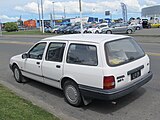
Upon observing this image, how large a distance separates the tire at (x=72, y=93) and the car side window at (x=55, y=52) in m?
0.63

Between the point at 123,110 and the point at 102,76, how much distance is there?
0.97 meters

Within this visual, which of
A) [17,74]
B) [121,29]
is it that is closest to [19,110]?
[17,74]

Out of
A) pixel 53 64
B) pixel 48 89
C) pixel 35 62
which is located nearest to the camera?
pixel 53 64

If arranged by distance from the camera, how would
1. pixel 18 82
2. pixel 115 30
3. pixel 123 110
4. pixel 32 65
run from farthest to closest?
pixel 115 30
pixel 18 82
pixel 32 65
pixel 123 110

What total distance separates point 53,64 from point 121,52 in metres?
1.63

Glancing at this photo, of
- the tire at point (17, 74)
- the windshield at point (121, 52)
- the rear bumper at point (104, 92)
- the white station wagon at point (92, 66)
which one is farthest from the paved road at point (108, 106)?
the windshield at point (121, 52)

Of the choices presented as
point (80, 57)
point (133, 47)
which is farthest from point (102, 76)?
point (133, 47)

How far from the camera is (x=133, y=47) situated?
539cm

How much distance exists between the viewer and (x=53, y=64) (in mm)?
5383

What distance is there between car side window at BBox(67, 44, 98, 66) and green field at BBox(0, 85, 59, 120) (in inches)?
49.9

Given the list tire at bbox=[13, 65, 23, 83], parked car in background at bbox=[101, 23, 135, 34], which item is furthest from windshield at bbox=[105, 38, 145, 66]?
parked car in background at bbox=[101, 23, 135, 34]

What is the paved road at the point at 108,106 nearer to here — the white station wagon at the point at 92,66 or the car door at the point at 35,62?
the white station wagon at the point at 92,66

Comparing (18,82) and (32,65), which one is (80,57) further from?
(18,82)

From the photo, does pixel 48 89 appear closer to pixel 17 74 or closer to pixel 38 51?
pixel 38 51
